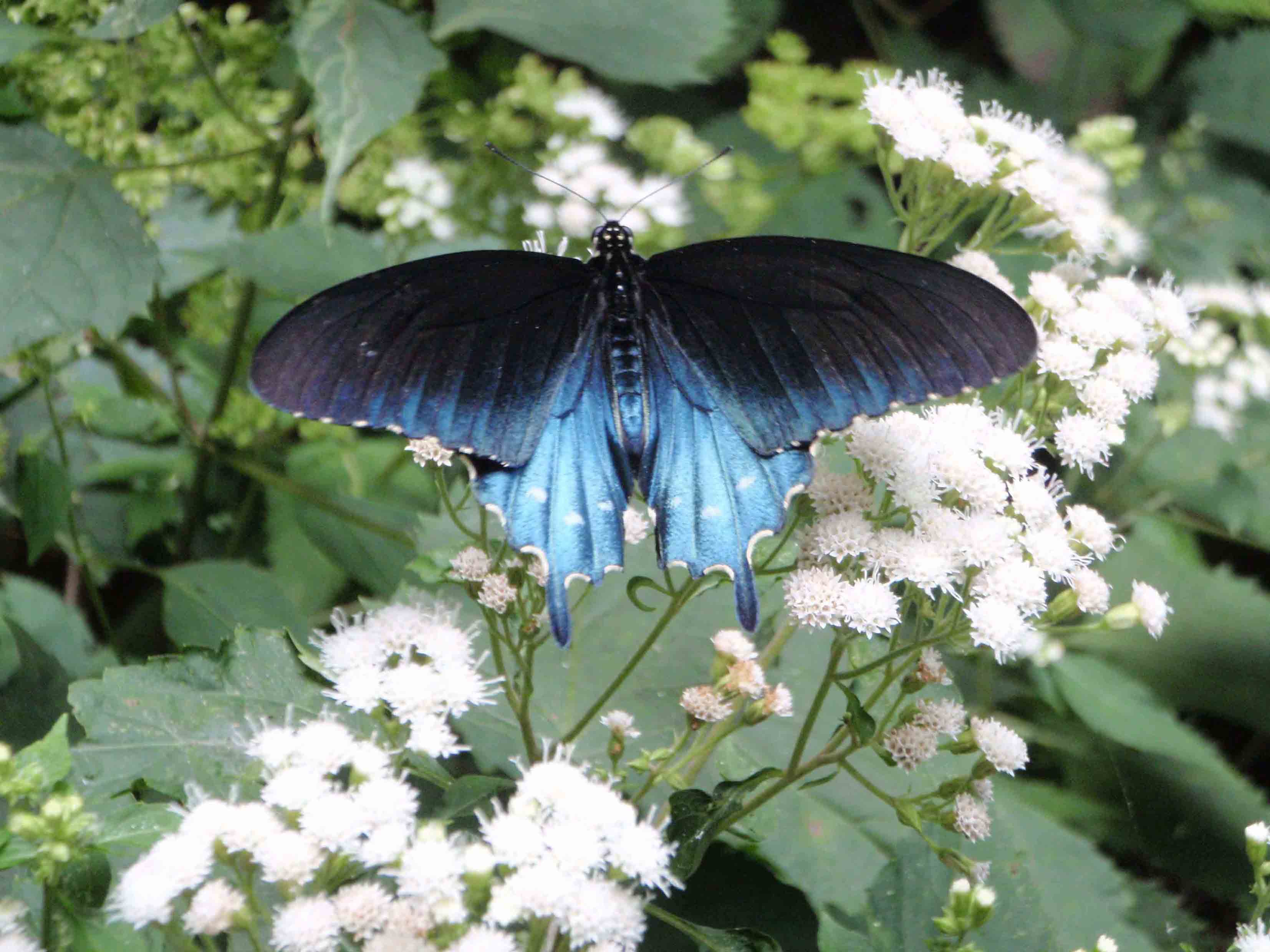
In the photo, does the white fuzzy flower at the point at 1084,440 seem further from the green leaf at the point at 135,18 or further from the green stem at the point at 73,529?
the green stem at the point at 73,529

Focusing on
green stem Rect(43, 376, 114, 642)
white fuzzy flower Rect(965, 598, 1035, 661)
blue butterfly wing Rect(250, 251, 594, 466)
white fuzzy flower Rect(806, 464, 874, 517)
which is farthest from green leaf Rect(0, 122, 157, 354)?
white fuzzy flower Rect(965, 598, 1035, 661)

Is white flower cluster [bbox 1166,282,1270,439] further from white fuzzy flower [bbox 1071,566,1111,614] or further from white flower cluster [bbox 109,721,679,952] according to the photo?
white flower cluster [bbox 109,721,679,952]

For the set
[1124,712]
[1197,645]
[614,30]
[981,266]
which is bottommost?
[1197,645]

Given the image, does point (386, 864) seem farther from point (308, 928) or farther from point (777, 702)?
point (777, 702)

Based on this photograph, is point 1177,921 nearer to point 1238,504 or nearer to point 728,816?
point 1238,504

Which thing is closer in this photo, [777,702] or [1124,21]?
[777,702]

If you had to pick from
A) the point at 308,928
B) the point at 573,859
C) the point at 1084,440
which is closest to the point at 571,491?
the point at 573,859
